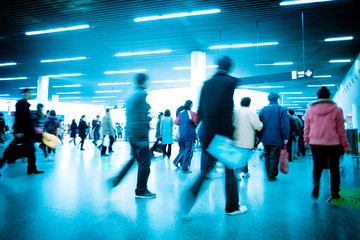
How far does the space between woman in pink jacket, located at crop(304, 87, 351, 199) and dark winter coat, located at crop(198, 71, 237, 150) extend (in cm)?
161

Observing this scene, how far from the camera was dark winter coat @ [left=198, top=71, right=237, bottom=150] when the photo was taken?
2.34 m

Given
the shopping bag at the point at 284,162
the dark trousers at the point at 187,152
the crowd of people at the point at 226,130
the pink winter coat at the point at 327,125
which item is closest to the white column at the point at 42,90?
the crowd of people at the point at 226,130

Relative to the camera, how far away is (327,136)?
121 inches

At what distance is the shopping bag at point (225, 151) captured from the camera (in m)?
2.29

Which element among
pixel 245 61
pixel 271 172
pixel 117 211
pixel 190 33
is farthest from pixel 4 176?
pixel 245 61

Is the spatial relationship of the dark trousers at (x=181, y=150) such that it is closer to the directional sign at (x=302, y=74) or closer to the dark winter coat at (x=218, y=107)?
the dark winter coat at (x=218, y=107)

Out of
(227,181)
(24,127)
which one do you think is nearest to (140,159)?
(227,181)

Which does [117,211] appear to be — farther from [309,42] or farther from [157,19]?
[309,42]

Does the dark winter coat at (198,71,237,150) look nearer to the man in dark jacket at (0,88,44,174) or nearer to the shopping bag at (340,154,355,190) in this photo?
the shopping bag at (340,154,355,190)

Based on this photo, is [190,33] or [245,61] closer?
[190,33]

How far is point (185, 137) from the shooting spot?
17.4 ft

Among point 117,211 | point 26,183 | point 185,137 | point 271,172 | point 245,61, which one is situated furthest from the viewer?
point 245,61

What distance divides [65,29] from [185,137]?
315 inches

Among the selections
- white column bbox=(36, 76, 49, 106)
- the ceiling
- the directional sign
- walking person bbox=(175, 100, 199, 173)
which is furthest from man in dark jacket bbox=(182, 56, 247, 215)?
white column bbox=(36, 76, 49, 106)
